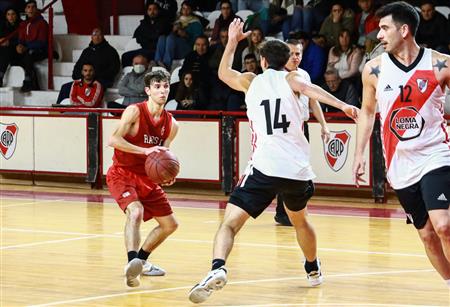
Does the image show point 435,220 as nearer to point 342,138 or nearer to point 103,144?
point 342,138

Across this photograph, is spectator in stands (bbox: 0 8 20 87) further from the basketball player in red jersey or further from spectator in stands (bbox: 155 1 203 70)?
the basketball player in red jersey

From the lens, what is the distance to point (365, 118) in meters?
6.95

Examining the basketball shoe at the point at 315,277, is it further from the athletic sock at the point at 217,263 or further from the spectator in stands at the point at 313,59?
the spectator in stands at the point at 313,59

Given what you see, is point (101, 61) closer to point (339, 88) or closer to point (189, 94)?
point (189, 94)

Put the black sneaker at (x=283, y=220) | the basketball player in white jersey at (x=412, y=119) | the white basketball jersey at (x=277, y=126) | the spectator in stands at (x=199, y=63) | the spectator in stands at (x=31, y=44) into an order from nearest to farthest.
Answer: the basketball player in white jersey at (x=412, y=119), the white basketball jersey at (x=277, y=126), the black sneaker at (x=283, y=220), the spectator in stands at (x=199, y=63), the spectator in stands at (x=31, y=44)

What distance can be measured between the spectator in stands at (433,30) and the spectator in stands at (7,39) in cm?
758

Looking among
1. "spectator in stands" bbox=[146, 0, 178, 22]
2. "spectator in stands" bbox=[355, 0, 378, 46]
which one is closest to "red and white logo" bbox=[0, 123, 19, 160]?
"spectator in stands" bbox=[146, 0, 178, 22]

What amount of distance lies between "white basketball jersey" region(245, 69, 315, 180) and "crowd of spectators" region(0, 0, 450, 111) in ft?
23.3

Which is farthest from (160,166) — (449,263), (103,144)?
(103,144)

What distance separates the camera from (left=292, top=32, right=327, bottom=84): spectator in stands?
15.9m

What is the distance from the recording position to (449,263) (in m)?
7.00

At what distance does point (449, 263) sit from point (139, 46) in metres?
12.6

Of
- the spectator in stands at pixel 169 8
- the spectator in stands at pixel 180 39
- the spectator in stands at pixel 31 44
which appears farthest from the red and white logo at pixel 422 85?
the spectator in stands at pixel 31 44

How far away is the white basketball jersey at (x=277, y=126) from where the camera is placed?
8.05 m
